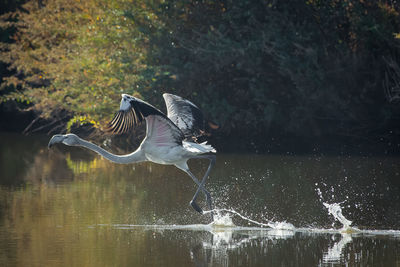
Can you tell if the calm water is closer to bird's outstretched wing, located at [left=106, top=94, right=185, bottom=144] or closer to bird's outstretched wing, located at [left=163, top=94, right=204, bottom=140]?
bird's outstretched wing, located at [left=163, top=94, right=204, bottom=140]

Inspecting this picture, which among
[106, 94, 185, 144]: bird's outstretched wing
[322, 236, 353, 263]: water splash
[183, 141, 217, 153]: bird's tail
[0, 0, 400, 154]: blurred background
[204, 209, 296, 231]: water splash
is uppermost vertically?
[0, 0, 400, 154]: blurred background

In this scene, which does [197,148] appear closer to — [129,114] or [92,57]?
[129,114]

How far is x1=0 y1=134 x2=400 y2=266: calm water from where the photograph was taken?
792 cm

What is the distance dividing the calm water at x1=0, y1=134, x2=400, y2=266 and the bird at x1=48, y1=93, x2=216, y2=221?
0.79 metres

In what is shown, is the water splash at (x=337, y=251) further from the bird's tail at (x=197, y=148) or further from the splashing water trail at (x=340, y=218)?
the bird's tail at (x=197, y=148)

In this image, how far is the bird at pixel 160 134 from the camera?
922 centimetres

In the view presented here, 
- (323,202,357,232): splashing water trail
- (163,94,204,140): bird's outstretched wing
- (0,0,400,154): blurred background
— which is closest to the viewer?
(323,202,357,232): splashing water trail

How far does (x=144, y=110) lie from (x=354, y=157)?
30.8 ft

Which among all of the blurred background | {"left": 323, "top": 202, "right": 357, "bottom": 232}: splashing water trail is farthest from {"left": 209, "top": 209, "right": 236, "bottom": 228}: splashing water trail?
the blurred background

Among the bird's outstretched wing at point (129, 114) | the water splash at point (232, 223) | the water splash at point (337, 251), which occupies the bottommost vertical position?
the water splash at point (337, 251)

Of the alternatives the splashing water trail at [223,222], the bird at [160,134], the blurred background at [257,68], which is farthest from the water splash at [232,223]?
the blurred background at [257,68]

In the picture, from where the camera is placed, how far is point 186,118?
11305mm

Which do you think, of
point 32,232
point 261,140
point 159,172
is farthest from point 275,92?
point 32,232

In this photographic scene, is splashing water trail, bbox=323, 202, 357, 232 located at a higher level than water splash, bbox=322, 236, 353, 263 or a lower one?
higher
